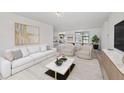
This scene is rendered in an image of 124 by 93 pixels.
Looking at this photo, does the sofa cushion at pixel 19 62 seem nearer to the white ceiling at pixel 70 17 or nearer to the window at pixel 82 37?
the white ceiling at pixel 70 17

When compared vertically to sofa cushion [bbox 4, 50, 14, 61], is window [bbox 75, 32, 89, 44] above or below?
above

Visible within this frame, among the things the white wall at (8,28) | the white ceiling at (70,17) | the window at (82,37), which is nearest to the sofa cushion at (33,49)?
the white wall at (8,28)

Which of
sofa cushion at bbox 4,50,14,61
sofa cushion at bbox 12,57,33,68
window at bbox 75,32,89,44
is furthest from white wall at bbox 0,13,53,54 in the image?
window at bbox 75,32,89,44

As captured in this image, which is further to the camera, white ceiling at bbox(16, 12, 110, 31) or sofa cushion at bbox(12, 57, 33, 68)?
white ceiling at bbox(16, 12, 110, 31)

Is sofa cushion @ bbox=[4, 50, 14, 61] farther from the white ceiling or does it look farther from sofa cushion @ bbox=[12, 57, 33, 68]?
the white ceiling

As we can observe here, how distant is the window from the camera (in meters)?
8.67

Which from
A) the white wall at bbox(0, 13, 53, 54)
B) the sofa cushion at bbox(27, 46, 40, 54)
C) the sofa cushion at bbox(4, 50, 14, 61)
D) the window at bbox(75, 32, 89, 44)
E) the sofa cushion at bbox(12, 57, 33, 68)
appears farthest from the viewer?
the window at bbox(75, 32, 89, 44)

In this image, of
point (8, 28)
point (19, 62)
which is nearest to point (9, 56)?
point (19, 62)

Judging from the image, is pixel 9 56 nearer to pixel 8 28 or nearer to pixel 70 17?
pixel 8 28

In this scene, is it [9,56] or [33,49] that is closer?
[9,56]

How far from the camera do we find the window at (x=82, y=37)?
8672 millimetres

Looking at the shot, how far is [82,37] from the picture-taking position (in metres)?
8.82
